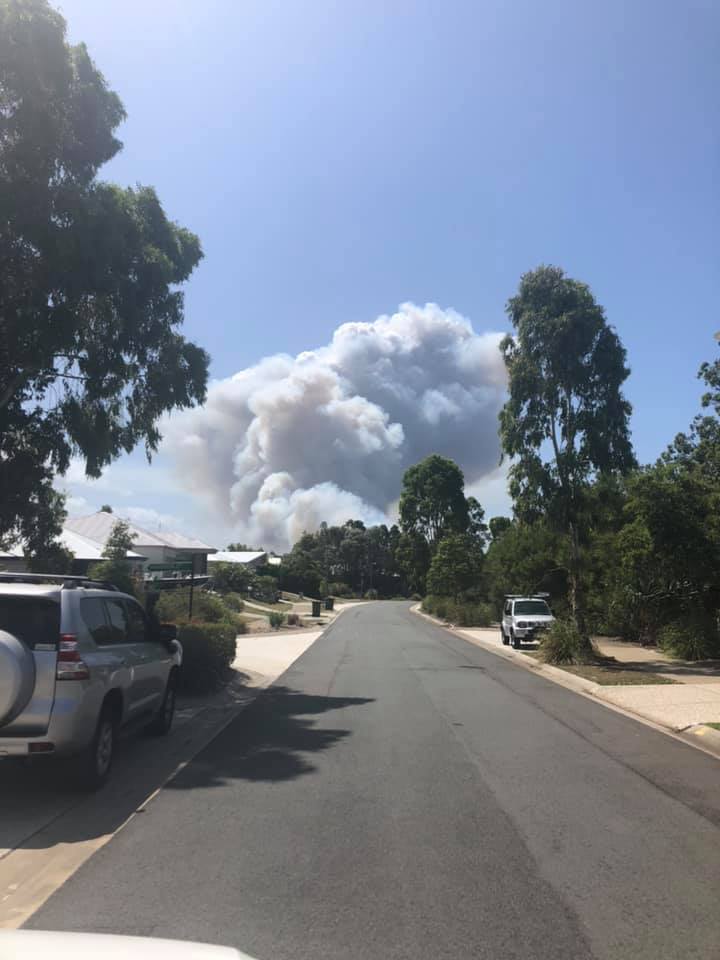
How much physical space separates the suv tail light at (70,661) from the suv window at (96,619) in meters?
0.43

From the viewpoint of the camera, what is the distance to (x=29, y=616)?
667cm

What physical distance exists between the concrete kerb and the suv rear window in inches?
294

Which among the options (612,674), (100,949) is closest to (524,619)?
(612,674)

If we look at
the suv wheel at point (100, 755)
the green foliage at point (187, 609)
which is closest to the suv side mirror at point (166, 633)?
the suv wheel at point (100, 755)

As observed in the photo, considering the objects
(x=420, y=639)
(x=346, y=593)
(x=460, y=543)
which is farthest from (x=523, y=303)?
(x=346, y=593)

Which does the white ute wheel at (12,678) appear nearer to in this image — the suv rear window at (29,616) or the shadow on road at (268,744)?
the suv rear window at (29,616)

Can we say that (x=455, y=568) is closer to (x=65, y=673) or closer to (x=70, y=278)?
(x=70, y=278)

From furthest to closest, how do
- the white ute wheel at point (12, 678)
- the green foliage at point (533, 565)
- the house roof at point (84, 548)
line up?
the house roof at point (84, 548) → the green foliage at point (533, 565) → the white ute wheel at point (12, 678)

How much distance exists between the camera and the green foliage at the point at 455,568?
47594 millimetres

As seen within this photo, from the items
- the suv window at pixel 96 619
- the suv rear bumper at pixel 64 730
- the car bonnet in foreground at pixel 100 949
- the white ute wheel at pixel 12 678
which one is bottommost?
the car bonnet in foreground at pixel 100 949

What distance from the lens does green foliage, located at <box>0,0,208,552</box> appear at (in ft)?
40.7

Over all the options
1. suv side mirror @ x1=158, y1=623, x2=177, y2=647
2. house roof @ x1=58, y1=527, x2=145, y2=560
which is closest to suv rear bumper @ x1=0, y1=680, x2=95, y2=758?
suv side mirror @ x1=158, y1=623, x2=177, y2=647

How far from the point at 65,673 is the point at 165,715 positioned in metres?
3.63

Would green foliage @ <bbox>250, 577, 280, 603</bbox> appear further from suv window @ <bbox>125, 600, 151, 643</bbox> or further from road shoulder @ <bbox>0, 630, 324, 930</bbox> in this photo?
suv window @ <bbox>125, 600, 151, 643</bbox>
